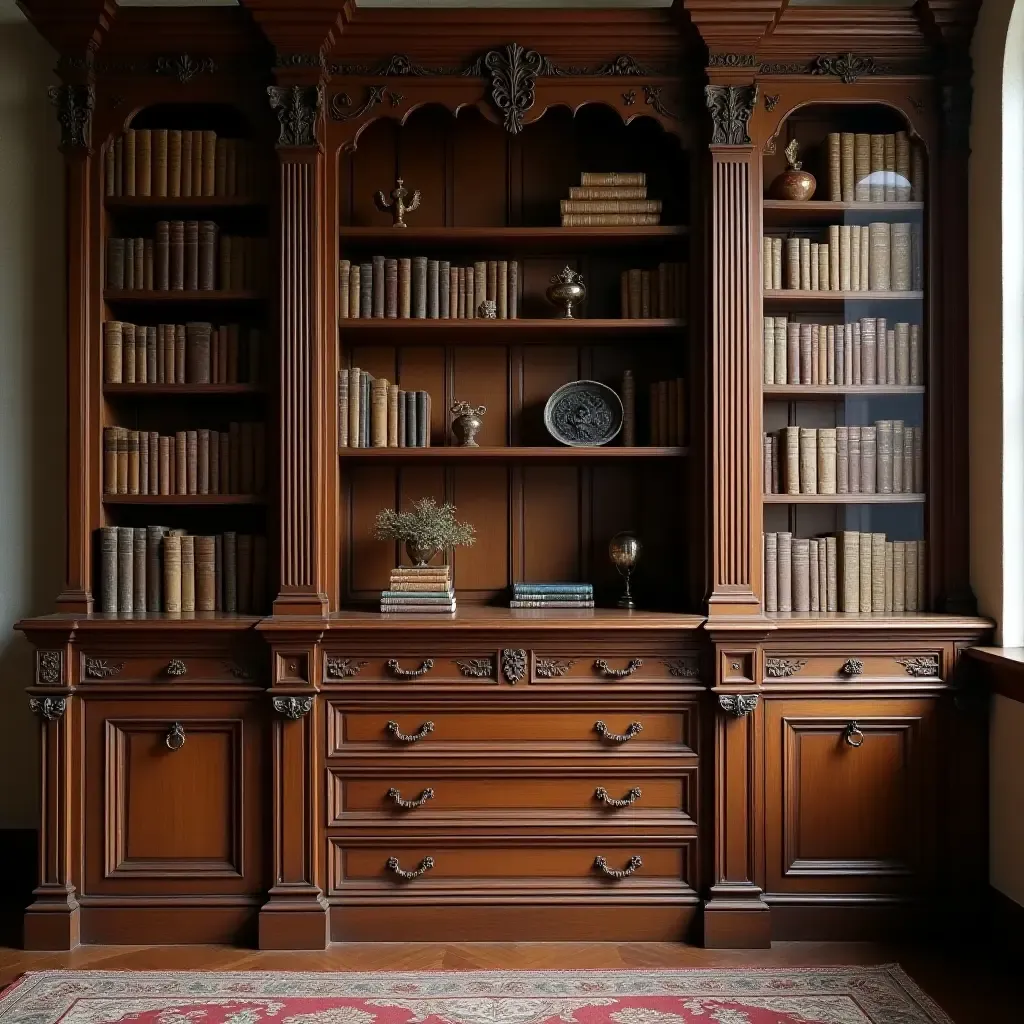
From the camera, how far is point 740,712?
3.41 meters

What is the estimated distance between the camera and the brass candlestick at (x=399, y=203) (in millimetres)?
3818

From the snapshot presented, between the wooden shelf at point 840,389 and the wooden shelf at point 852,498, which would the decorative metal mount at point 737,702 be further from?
the wooden shelf at point 840,389

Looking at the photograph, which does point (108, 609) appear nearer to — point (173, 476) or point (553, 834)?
point (173, 476)

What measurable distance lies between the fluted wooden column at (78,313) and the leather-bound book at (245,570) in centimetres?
50

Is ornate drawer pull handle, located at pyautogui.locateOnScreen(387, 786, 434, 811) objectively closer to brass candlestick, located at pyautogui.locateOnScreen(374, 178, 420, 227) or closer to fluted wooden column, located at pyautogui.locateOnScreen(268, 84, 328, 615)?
fluted wooden column, located at pyautogui.locateOnScreen(268, 84, 328, 615)

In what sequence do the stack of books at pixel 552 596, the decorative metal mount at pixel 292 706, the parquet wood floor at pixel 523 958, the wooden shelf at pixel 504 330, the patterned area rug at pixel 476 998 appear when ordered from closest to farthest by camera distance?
the patterned area rug at pixel 476 998 < the parquet wood floor at pixel 523 958 < the decorative metal mount at pixel 292 706 < the wooden shelf at pixel 504 330 < the stack of books at pixel 552 596

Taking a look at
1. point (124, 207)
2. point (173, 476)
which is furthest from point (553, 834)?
point (124, 207)

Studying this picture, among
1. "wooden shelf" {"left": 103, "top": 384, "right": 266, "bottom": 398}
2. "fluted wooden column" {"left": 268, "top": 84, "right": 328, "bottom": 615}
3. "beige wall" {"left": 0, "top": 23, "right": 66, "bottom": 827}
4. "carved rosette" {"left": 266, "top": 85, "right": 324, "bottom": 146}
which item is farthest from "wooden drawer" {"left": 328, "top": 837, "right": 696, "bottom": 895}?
"carved rosette" {"left": 266, "top": 85, "right": 324, "bottom": 146}

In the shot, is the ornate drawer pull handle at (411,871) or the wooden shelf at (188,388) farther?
the wooden shelf at (188,388)

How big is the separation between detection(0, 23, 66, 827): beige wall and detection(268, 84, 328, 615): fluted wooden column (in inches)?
42.3

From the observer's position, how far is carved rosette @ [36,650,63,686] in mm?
3426

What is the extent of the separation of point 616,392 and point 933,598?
4.50ft

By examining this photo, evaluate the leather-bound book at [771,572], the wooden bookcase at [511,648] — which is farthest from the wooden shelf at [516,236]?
the leather-bound book at [771,572]

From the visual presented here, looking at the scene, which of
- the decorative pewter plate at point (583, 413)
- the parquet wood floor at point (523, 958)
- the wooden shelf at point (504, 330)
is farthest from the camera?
the decorative pewter plate at point (583, 413)
